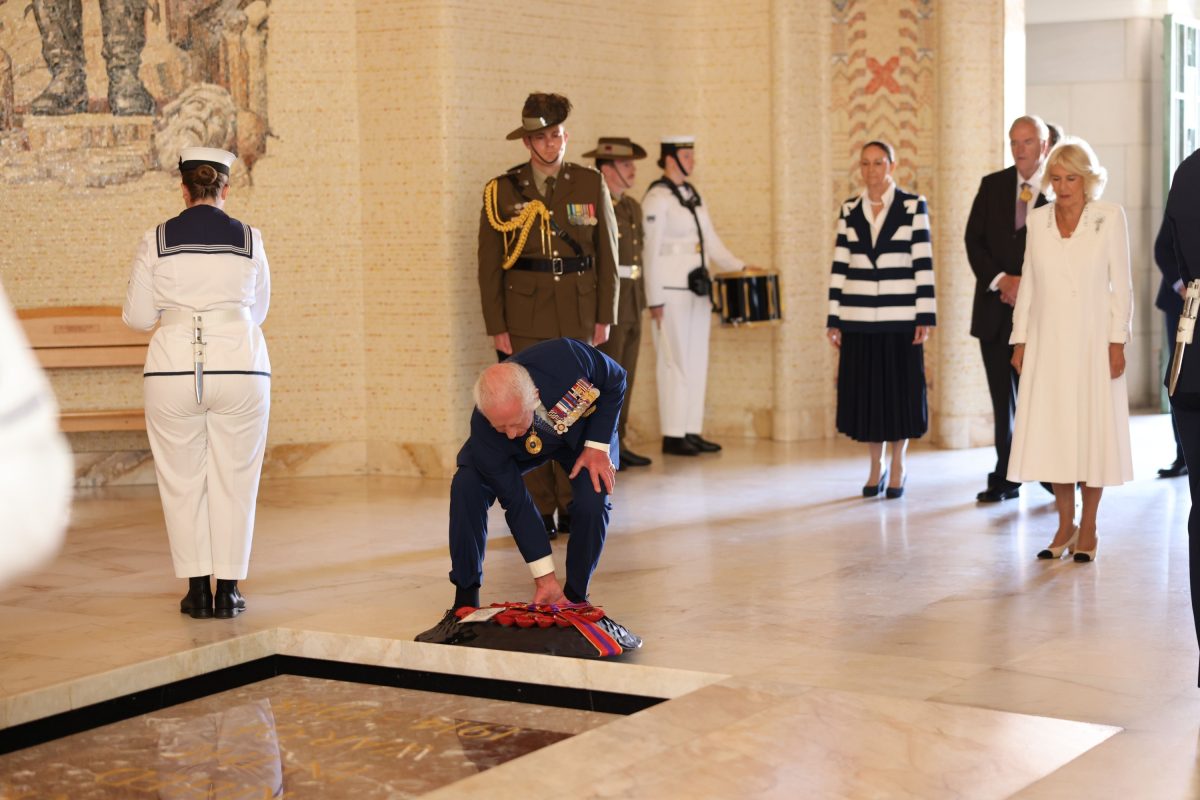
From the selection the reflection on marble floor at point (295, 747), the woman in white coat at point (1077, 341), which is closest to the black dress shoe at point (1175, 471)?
the woman in white coat at point (1077, 341)

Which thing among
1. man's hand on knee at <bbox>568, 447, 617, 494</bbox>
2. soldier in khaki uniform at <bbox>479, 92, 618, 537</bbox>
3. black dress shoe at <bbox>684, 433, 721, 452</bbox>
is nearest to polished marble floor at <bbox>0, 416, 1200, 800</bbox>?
man's hand on knee at <bbox>568, 447, 617, 494</bbox>

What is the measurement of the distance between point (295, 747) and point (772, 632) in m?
1.57

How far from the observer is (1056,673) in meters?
4.18

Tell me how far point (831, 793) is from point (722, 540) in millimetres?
3210

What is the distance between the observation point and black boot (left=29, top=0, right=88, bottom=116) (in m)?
8.25

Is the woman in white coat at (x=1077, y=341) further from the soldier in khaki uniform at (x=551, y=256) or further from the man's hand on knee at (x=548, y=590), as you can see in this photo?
the man's hand on knee at (x=548, y=590)

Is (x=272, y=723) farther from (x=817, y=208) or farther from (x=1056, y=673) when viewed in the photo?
(x=817, y=208)

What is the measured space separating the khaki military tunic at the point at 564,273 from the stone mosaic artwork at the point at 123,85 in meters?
2.31

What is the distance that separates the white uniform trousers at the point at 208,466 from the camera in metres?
5.09

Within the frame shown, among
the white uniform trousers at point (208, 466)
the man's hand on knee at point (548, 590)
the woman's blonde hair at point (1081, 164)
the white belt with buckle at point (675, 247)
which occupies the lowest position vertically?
the man's hand on knee at point (548, 590)

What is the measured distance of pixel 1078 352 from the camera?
5.76 m

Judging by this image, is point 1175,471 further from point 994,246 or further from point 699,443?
point 699,443

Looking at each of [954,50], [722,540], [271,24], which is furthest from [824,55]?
[722,540]

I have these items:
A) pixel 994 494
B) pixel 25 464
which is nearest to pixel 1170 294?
pixel 994 494
